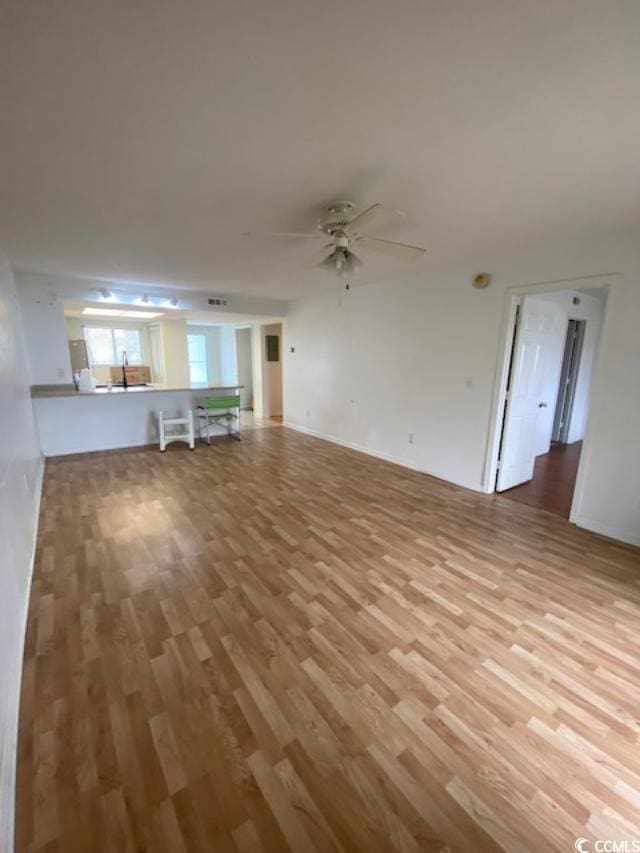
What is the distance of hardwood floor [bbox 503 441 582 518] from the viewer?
11.6 feet

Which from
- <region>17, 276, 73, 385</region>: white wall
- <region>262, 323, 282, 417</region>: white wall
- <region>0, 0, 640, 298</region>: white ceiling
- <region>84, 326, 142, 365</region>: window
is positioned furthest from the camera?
<region>84, 326, 142, 365</region>: window

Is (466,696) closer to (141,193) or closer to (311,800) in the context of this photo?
(311,800)

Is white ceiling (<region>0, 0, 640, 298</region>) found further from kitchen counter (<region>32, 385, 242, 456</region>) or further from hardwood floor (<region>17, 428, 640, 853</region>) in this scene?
kitchen counter (<region>32, 385, 242, 456</region>)

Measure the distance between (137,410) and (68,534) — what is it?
2904 mm

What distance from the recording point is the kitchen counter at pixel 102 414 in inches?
184

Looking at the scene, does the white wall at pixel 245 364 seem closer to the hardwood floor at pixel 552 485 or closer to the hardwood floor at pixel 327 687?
the hardwood floor at pixel 327 687

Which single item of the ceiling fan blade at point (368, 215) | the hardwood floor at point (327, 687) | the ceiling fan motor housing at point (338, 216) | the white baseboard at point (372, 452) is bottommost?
the hardwood floor at point (327, 687)

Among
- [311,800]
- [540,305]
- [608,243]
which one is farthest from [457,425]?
[311,800]

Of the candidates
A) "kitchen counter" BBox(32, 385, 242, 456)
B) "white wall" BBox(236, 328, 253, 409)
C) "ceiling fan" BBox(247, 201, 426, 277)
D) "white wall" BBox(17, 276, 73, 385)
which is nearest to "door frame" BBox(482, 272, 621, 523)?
"ceiling fan" BBox(247, 201, 426, 277)

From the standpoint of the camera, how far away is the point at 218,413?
229 inches

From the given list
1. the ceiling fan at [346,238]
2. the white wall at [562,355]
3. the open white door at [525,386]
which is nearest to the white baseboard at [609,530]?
the open white door at [525,386]

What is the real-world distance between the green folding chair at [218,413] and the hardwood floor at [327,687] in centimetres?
265

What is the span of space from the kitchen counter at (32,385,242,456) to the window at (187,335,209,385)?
4.54m

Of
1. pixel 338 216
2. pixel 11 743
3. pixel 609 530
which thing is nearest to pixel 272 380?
pixel 338 216
